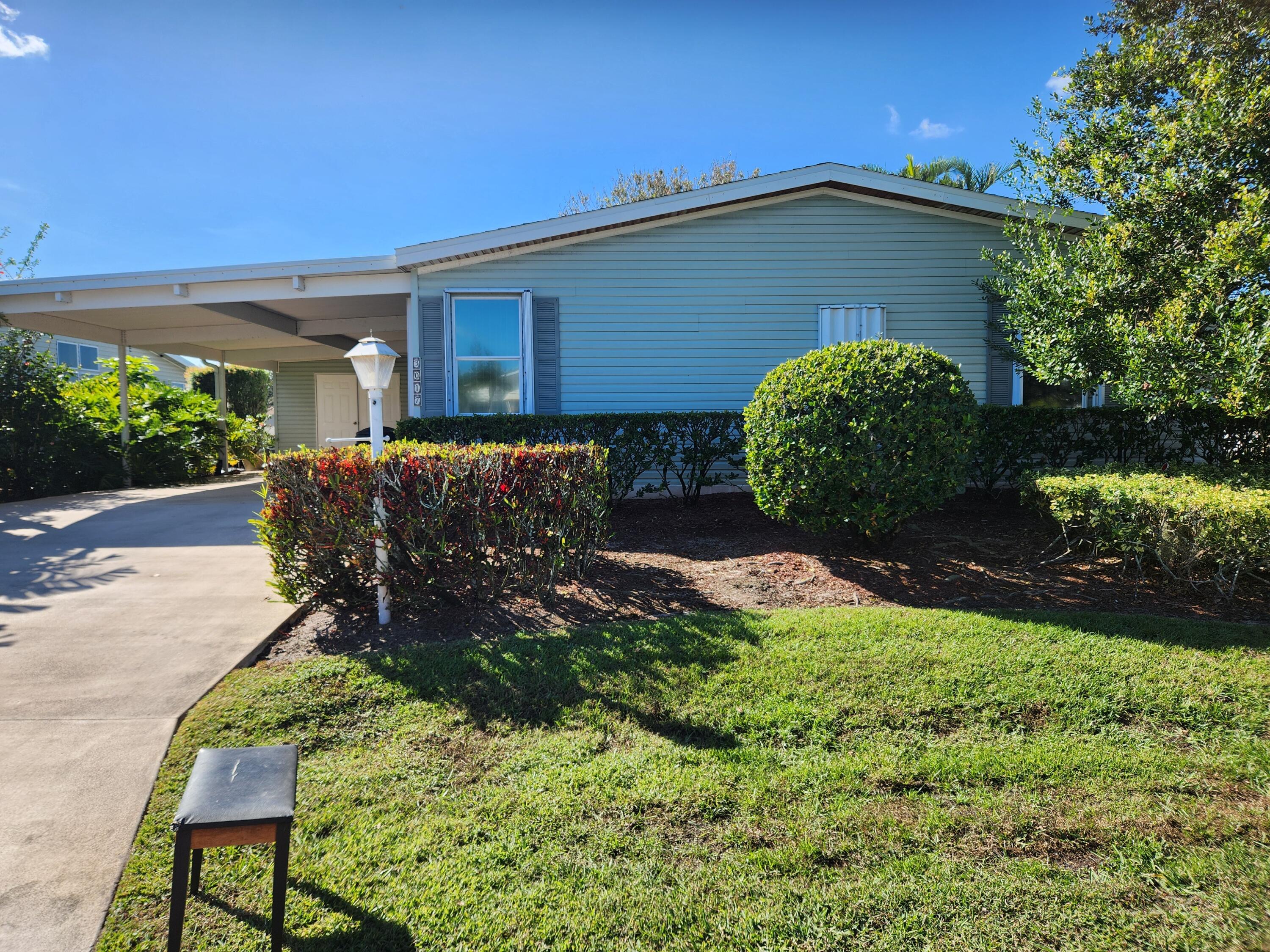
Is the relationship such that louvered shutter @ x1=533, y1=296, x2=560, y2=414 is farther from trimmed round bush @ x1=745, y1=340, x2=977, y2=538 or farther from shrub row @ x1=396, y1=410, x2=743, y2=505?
trimmed round bush @ x1=745, y1=340, x2=977, y2=538

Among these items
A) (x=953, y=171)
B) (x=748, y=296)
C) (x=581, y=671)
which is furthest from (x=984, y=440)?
(x=953, y=171)

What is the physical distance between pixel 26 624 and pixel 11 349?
8610mm

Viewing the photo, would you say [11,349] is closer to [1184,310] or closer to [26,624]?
[26,624]

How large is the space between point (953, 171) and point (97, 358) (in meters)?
25.7

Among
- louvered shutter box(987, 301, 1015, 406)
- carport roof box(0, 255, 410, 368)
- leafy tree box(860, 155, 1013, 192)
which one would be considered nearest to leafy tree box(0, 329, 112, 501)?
carport roof box(0, 255, 410, 368)

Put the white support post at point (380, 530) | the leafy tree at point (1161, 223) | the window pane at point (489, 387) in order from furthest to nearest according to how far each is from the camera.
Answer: the window pane at point (489, 387)
the leafy tree at point (1161, 223)
the white support post at point (380, 530)

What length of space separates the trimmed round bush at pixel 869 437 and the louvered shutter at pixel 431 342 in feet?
16.9

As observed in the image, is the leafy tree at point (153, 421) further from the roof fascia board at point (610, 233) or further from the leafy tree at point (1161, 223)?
the leafy tree at point (1161, 223)

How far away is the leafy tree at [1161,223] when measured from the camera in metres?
4.92

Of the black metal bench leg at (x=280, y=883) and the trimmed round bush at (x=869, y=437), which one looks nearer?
the black metal bench leg at (x=280, y=883)

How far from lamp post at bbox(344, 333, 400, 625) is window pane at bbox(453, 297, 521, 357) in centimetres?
450

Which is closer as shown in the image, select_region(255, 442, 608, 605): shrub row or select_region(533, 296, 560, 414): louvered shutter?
select_region(255, 442, 608, 605): shrub row

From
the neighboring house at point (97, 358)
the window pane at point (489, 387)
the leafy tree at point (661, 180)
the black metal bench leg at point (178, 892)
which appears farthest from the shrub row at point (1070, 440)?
the neighboring house at point (97, 358)

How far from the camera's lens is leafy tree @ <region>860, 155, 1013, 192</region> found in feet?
62.2
